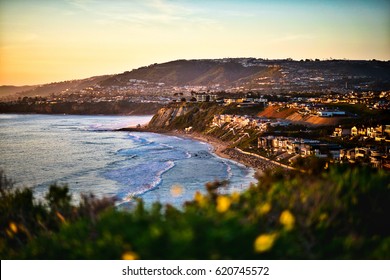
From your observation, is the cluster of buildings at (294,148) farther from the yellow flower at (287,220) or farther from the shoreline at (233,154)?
the yellow flower at (287,220)

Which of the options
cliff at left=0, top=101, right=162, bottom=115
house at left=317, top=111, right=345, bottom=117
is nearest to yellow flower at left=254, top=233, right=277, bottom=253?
house at left=317, top=111, right=345, bottom=117

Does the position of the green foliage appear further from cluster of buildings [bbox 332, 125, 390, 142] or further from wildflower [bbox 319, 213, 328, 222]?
cluster of buildings [bbox 332, 125, 390, 142]

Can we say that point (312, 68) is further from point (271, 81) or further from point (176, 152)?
point (176, 152)

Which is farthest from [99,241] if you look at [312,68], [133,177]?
[312,68]

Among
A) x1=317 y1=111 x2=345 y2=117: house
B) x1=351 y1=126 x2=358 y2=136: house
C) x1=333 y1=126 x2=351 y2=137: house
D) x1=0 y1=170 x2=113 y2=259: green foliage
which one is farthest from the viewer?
x1=317 y1=111 x2=345 y2=117: house

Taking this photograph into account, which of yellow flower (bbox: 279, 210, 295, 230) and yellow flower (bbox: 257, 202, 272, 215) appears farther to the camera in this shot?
yellow flower (bbox: 257, 202, 272, 215)

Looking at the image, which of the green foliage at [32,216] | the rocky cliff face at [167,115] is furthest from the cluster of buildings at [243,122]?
the green foliage at [32,216]
